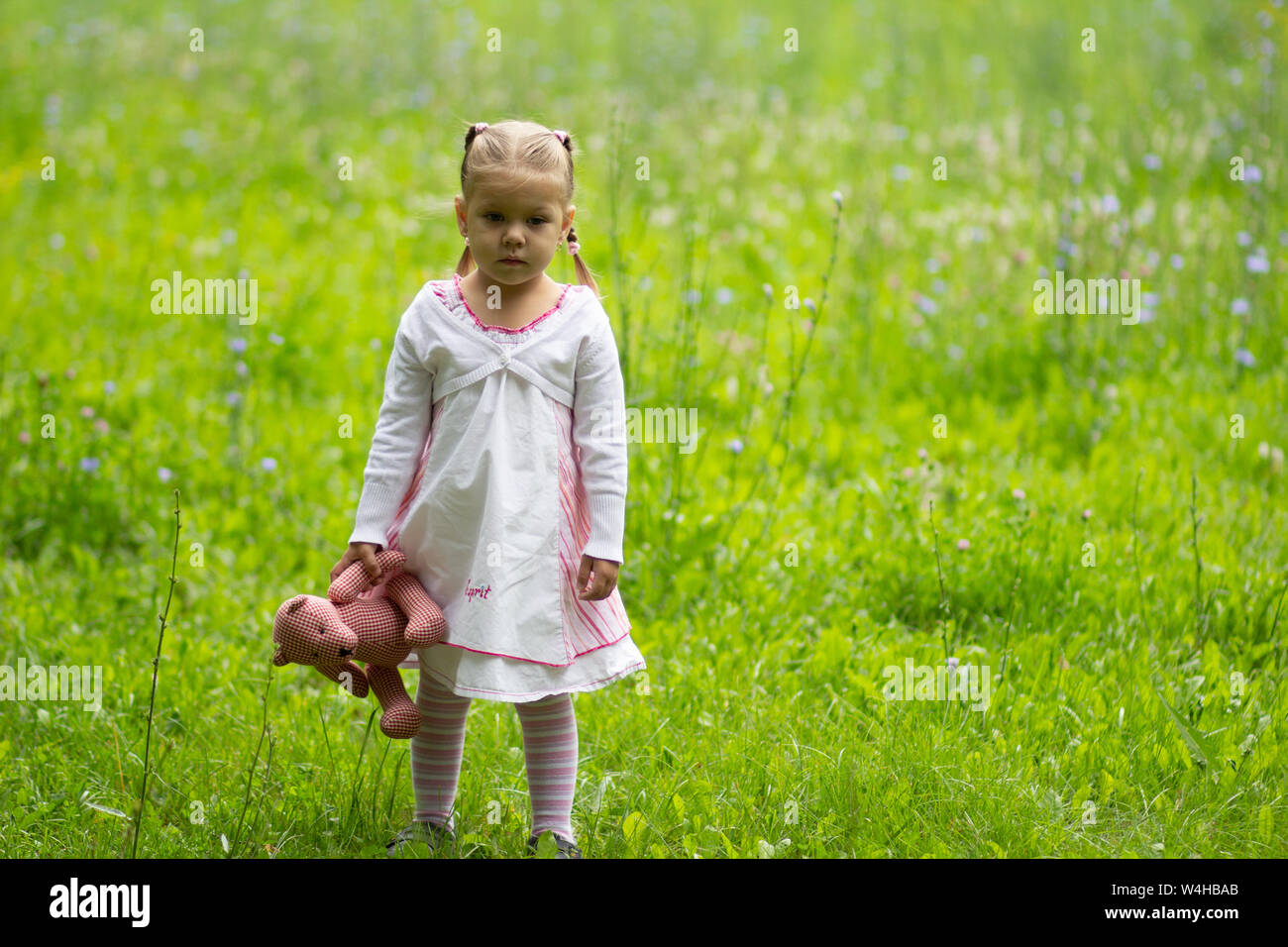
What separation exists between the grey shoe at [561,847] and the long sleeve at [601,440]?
0.74 meters

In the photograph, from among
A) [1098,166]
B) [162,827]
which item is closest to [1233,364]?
[1098,166]

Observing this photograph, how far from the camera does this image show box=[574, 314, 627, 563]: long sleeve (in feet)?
9.87

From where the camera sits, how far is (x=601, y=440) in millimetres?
3057

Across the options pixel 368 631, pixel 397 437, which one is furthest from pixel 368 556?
pixel 397 437

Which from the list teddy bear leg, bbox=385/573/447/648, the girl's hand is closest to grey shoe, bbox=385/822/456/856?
teddy bear leg, bbox=385/573/447/648

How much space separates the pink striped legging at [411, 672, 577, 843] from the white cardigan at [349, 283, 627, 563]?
451 millimetres

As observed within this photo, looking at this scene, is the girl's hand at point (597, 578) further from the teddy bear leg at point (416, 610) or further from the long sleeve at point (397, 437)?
the long sleeve at point (397, 437)

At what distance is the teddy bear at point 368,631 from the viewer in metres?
2.91

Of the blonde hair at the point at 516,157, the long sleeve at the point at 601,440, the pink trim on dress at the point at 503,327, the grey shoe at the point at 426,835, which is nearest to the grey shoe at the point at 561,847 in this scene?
the grey shoe at the point at 426,835

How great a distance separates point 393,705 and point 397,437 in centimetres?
63

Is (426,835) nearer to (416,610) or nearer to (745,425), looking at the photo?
(416,610)

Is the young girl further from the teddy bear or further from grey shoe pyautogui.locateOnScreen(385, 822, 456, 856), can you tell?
grey shoe pyautogui.locateOnScreen(385, 822, 456, 856)
